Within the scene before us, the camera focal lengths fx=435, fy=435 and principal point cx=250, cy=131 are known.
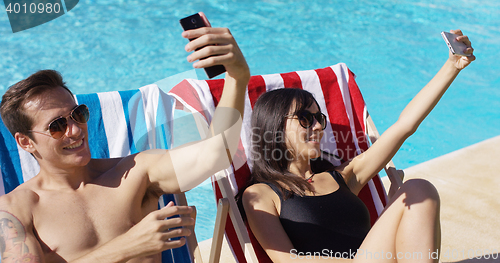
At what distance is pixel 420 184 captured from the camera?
2.08 metres

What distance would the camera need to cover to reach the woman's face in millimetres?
2480

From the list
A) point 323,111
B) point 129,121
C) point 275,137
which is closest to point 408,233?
point 275,137

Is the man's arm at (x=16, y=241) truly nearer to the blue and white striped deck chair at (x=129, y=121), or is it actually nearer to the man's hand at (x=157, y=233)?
the man's hand at (x=157, y=233)

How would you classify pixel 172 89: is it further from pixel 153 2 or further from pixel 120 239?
pixel 153 2

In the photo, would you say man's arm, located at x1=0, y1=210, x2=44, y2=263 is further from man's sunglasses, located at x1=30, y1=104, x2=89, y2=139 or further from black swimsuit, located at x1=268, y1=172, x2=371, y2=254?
black swimsuit, located at x1=268, y1=172, x2=371, y2=254

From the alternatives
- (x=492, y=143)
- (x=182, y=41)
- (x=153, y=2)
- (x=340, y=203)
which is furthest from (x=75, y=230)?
(x=153, y=2)

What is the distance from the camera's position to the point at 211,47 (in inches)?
58.8

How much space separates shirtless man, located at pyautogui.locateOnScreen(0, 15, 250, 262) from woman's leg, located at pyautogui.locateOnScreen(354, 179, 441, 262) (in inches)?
30.5

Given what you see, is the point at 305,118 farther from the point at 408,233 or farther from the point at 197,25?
the point at 197,25

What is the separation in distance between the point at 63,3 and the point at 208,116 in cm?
749

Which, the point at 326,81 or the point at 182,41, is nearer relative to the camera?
the point at 326,81

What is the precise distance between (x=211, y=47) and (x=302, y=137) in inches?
44.1

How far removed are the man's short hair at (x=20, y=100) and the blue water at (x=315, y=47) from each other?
5.07 meters

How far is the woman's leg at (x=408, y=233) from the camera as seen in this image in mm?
1932
